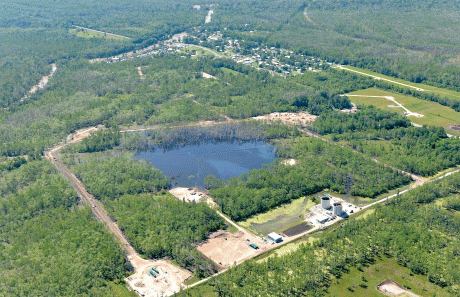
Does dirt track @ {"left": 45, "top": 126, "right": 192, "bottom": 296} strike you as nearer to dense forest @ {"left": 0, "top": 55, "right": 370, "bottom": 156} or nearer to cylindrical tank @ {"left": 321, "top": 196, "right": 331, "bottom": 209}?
cylindrical tank @ {"left": 321, "top": 196, "right": 331, "bottom": 209}

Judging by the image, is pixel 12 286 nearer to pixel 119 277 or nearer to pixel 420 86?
pixel 119 277

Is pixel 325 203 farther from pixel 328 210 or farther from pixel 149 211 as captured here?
pixel 149 211

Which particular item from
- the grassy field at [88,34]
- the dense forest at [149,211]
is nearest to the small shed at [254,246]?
the dense forest at [149,211]

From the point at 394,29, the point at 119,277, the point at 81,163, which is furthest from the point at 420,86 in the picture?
the point at 119,277

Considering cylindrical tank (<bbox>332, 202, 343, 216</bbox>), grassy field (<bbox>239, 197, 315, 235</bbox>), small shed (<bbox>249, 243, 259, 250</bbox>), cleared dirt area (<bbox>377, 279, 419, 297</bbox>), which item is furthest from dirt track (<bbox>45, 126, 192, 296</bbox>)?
cylindrical tank (<bbox>332, 202, 343, 216</bbox>)

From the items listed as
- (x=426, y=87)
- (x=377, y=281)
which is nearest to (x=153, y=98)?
(x=426, y=87)

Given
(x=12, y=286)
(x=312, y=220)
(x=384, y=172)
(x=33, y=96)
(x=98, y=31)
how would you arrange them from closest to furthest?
(x=12, y=286)
(x=312, y=220)
(x=384, y=172)
(x=33, y=96)
(x=98, y=31)

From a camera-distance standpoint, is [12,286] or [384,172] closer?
[12,286]

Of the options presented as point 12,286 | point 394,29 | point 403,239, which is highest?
point 394,29
